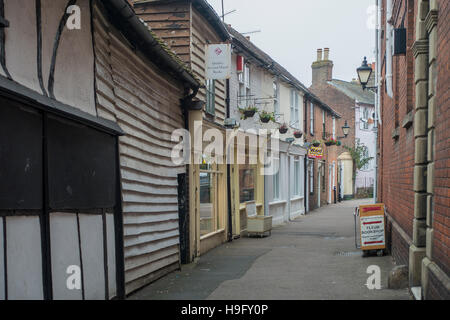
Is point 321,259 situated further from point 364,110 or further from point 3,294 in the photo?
point 364,110

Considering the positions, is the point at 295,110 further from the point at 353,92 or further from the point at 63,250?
the point at 353,92

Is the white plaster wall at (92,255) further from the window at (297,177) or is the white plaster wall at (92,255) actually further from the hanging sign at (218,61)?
the window at (297,177)

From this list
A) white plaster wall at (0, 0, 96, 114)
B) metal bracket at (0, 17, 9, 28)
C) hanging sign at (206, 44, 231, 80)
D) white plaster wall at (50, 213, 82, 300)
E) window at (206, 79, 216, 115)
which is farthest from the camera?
window at (206, 79, 216, 115)

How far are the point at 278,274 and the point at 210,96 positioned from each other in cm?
575

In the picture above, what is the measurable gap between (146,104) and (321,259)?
5231 mm

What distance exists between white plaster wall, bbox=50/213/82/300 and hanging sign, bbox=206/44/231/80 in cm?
732

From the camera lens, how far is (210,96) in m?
13.8

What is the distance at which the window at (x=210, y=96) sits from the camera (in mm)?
13484

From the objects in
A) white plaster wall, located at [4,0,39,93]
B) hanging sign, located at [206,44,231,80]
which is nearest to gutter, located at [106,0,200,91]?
hanging sign, located at [206,44,231,80]

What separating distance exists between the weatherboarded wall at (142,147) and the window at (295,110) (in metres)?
13.4

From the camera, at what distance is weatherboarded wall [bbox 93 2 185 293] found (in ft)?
24.3

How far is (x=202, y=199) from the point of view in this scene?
12.7 meters

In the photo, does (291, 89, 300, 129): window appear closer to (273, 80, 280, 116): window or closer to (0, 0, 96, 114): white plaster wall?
(273, 80, 280, 116): window
